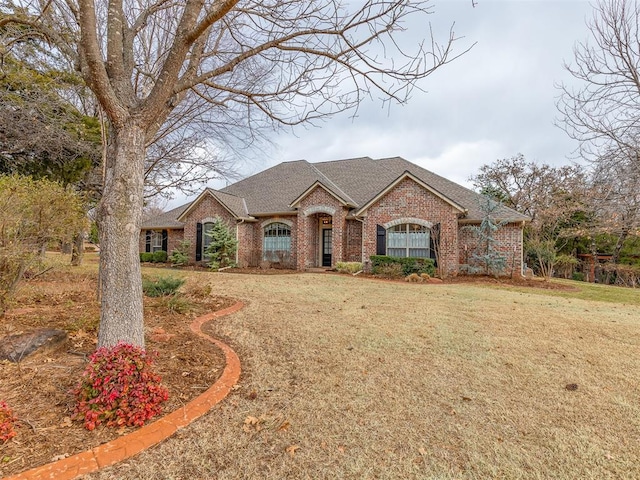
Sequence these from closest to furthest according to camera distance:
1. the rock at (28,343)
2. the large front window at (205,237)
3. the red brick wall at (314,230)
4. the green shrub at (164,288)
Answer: the rock at (28,343)
the green shrub at (164,288)
the red brick wall at (314,230)
the large front window at (205,237)

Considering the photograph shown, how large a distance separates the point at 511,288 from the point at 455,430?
10.8m

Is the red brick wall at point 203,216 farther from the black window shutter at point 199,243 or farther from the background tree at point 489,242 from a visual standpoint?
the background tree at point 489,242

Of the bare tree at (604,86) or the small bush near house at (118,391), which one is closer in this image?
the small bush near house at (118,391)

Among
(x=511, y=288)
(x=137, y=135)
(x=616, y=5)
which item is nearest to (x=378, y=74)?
(x=137, y=135)

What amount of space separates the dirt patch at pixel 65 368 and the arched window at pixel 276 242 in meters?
10.9

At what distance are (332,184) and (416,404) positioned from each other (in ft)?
52.8

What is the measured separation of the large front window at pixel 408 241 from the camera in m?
15.0

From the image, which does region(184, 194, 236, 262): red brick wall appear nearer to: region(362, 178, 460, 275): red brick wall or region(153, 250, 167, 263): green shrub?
region(153, 250, 167, 263): green shrub

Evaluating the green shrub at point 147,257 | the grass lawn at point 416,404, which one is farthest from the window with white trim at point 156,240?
the grass lawn at point 416,404

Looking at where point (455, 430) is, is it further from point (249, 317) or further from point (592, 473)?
point (249, 317)

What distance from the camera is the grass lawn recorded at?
2393mm

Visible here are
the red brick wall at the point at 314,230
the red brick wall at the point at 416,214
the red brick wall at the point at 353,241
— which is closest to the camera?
the red brick wall at the point at 416,214

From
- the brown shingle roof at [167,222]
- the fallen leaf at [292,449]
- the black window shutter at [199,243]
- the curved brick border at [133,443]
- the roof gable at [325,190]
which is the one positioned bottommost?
the fallen leaf at [292,449]

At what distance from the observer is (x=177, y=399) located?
3172mm
